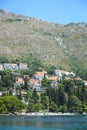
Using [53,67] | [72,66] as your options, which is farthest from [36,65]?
[72,66]

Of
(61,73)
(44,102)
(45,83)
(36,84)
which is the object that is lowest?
(44,102)

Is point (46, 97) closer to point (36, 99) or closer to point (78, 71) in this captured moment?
point (36, 99)

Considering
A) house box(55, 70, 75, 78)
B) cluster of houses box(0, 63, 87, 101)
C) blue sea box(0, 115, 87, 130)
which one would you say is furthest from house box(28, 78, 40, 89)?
blue sea box(0, 115, 87, 130)

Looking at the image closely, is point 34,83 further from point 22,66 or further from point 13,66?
point 13,66

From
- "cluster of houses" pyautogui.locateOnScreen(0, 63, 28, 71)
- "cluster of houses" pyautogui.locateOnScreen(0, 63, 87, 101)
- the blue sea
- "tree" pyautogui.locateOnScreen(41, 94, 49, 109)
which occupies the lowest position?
"tree" pyautogui.locateOnScreen(41, 94, 49, 109)

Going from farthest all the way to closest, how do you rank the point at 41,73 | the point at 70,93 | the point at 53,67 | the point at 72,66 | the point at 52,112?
1. the point at 72,66
2. the point at 53,67
3. the point at 41,73
4. the point at 70,93
5. the point at 52,112

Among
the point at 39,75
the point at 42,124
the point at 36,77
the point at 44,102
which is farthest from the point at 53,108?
the point at 39,75

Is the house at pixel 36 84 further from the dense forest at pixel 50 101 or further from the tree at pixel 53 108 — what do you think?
the tree at pixel 53 108

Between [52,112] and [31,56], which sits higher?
[31,56]

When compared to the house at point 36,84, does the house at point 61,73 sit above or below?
above

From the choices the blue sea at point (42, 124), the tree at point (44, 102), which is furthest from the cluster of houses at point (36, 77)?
the blue sea at point (42, 124)

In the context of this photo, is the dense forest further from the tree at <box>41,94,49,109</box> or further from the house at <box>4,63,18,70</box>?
the house at <box>4,63,18,70</box>
